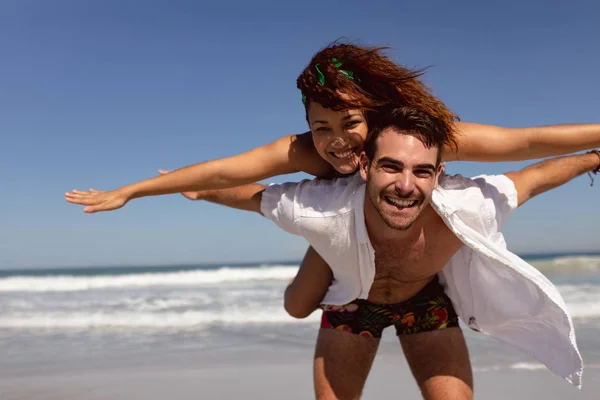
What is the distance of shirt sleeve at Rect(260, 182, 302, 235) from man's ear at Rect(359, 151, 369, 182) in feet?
1.35

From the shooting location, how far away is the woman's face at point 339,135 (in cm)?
322

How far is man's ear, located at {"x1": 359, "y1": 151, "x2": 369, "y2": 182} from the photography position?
3.20m

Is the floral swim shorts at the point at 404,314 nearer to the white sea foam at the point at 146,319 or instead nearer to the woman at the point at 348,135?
the woman at the point at 348,135

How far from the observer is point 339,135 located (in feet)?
10.6

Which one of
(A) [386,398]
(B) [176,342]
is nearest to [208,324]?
(B) [176,342]

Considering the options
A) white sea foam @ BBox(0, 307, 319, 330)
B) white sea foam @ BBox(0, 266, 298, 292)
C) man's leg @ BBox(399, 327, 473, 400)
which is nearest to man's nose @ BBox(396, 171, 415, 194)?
man's leg @ BBox(399, 327, 473, 400)

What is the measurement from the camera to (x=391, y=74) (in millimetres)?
3207

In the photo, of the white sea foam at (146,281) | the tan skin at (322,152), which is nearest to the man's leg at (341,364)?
the tan skin at (322,152)

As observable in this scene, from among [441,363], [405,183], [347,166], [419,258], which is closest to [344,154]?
[347,166]

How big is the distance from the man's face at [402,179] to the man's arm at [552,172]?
718mm

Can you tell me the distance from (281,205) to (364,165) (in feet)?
1.74

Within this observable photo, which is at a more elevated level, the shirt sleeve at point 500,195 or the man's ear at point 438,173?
the man's ear at point 438,173

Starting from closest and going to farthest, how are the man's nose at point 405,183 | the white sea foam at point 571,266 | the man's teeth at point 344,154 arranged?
1. the man's nose at point 405,183
2. the man's teeth at point 344,154
3. the white sea foam at point 571,266

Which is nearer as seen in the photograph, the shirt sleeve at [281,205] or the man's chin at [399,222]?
the man's chin at [399,222]
